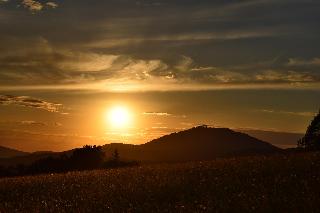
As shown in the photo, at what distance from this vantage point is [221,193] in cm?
1839

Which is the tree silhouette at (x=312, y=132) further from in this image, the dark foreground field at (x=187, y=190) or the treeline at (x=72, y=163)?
the dark foreground field at (x=187, y=190)

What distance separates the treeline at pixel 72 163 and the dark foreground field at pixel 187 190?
3518 cm

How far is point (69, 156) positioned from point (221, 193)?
167 ft

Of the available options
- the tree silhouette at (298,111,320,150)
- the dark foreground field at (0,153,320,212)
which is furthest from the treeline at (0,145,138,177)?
the dark foreground field at (0,153,320,212)

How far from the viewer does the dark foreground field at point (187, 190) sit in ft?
52.5

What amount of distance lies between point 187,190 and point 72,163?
48500mm

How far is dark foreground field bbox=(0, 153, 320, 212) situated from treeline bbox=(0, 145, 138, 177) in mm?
35176

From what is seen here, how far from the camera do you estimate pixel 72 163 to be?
220 ft

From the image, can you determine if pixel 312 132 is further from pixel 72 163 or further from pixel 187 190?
pixel 187 190

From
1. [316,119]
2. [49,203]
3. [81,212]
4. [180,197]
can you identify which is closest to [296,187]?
[180,197]

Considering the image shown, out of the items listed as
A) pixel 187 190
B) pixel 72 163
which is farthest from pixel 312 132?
pixel 187 190

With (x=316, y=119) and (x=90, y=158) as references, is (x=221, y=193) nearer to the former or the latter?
(x=316, y=119)

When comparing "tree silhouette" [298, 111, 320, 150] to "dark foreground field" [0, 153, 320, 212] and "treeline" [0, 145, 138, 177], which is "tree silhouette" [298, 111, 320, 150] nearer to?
"treeline" [0, 145, 138, 177]

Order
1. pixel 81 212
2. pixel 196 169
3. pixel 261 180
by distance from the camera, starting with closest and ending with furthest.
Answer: pixel 81 212 → pixel 261 180 → pixel 196 169
